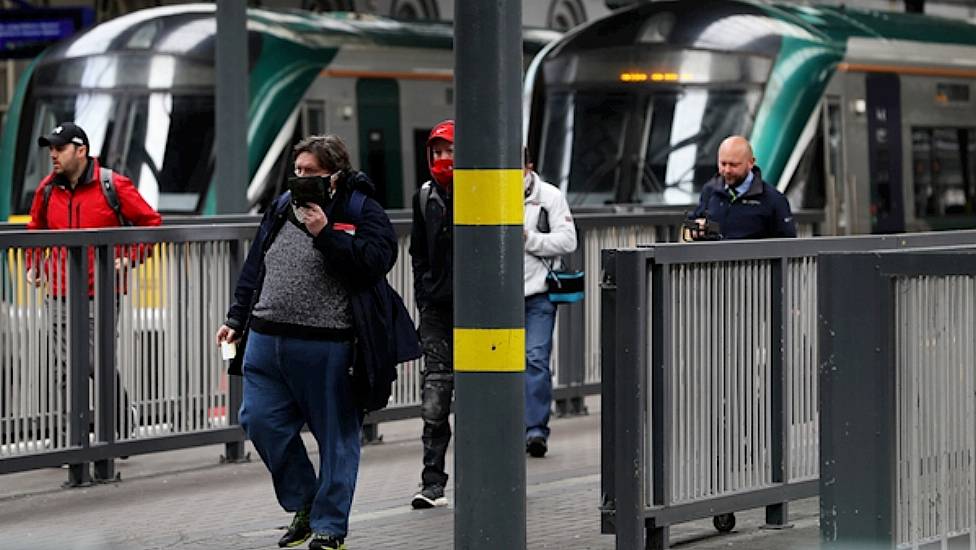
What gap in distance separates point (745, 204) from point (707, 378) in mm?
2427

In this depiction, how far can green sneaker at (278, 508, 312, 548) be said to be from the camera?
8.92m

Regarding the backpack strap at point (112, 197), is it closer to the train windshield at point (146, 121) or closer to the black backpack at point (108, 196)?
the black backpack at point (108, 196)

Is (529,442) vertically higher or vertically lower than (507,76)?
lower

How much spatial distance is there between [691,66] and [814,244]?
1182cm

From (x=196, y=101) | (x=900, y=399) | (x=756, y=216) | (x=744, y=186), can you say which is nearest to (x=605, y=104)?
(x=196, y=101)

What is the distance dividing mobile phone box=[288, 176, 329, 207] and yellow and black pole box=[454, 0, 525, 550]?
104 cm

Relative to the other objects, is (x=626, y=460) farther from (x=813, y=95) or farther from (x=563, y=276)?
(x=813, y=95)

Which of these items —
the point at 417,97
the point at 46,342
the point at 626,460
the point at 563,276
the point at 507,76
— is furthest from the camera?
the point at 417,97

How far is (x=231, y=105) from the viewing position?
54.2 ft

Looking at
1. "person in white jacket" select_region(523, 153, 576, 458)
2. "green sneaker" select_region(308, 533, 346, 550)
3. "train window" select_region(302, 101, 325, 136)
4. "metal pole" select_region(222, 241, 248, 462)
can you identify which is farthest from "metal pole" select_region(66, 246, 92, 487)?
"train window" select_region(302, 101, 325, 136)

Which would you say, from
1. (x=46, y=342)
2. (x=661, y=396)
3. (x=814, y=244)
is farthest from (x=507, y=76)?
(x=46, y=342)

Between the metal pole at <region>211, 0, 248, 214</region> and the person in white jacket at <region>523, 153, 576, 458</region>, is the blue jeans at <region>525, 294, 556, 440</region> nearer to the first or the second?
the person in white jacket at <region>523, 153, 576, 458</region>

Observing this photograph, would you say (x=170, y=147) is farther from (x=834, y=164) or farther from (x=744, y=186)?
(x=744, y=186)

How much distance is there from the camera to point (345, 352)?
8.60 metres
